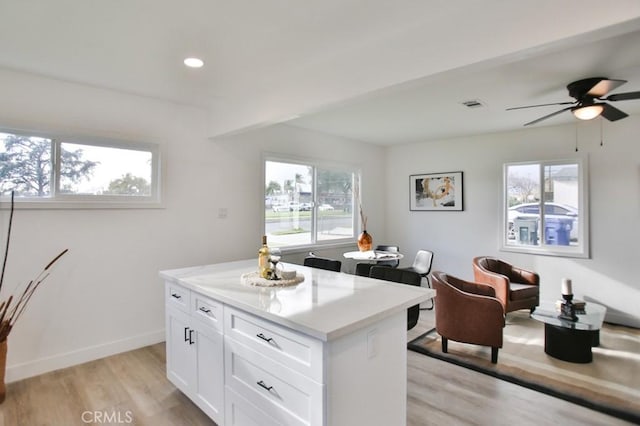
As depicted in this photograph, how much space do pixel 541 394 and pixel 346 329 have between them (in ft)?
7.01

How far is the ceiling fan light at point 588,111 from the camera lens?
3082 mm

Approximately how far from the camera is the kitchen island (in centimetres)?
146

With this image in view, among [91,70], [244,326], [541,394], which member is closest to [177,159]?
[91,70]

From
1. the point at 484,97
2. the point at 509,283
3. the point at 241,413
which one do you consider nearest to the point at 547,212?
the point at 509,283

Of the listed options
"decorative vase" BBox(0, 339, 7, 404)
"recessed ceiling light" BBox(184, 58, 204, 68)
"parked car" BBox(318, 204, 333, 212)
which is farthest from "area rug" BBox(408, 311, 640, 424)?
"decorative vase" BBox(0, 339, 7, 404)

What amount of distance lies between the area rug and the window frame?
2.04 meters

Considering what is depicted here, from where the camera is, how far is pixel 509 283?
4.20m

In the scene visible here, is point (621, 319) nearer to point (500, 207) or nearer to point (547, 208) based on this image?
point (547, 208)

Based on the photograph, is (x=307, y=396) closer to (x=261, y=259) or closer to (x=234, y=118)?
(x=261, y=259)

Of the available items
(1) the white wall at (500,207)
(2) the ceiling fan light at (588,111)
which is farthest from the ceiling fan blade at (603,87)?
(1) the white wall at (500,207)

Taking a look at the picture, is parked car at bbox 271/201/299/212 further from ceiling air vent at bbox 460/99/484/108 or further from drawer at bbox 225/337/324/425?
drawer at bbox 225/337/324/425

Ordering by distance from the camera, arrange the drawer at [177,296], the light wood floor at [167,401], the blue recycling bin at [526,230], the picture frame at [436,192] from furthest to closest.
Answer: the picture frame at [436,192]
the blue recycling bin at [526,230]
the drawer at [177,296]
the light wood floor at [167,401]

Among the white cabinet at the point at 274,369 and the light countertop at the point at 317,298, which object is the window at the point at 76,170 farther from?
the white cabinet at the point at 274,369

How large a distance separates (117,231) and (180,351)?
1.53m
